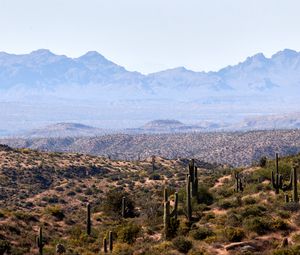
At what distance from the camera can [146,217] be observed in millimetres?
35406

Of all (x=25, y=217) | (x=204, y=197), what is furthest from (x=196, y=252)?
(x=25, y=217)

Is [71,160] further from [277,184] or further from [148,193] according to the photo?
[277,184]

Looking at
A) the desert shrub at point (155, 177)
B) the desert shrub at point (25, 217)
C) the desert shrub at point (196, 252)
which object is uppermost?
the desert shrub at point (196, 252)

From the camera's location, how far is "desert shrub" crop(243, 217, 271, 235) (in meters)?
27.1

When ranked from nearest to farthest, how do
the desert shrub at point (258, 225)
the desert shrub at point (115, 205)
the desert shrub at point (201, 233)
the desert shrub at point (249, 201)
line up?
the desert shrub at point (258, 225), the desert shrub at point (201, 233), the desert shrub at point (249, 201), the desert shrub at point (115, 205)

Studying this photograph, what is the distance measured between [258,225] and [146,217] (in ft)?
32.7

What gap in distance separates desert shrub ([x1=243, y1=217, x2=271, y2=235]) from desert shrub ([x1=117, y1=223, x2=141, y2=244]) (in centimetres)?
590

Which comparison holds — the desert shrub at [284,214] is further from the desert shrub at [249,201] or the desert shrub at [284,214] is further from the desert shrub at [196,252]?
the desert shrub at [196,252]

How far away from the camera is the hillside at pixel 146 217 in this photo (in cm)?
2645

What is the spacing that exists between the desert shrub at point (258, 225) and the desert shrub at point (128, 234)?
590 cm

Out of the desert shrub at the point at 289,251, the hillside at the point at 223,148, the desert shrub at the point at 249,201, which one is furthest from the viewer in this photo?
the hillside at the point at 223,148

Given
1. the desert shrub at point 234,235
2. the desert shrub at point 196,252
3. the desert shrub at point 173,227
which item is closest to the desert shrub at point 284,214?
the desert shrub at point 234,235

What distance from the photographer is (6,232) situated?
1261 inches

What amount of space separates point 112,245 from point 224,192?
14660 mm
